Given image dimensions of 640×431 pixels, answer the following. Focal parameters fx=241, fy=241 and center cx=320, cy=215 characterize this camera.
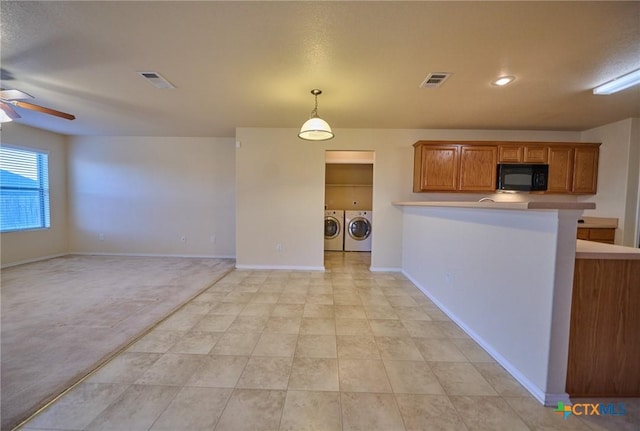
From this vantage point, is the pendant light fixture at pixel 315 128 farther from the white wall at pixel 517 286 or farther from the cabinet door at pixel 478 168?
the cabinet door at pixel 478 168

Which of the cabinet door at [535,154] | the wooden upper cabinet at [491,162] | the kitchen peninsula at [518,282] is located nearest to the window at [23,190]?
the kitchen peninsula at [518,282]

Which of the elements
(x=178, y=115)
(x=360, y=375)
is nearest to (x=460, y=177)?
(x=360, y=375)

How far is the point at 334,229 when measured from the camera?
5875mm

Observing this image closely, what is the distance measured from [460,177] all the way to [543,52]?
2.11m

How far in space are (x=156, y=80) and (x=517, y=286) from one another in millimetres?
3766

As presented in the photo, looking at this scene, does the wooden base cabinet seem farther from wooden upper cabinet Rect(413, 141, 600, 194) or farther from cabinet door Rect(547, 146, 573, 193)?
cabinet door Rect(547, 146, 573, 193)

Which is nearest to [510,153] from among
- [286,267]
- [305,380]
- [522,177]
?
[522,177]

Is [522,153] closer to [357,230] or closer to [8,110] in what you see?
[357,230]

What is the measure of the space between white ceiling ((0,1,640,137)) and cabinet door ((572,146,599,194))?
1.66 feet

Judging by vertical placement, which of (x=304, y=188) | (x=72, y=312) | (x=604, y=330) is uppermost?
(x=304, y=188)

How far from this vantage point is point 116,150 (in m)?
5.03

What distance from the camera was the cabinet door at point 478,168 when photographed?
3852mm

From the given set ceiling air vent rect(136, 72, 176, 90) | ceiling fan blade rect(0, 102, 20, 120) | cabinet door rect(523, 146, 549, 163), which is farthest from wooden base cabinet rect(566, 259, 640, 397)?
ceiling fan blade rect(0, 102, 20, 120)

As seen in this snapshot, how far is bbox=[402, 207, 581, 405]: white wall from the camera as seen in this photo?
1425 mm
